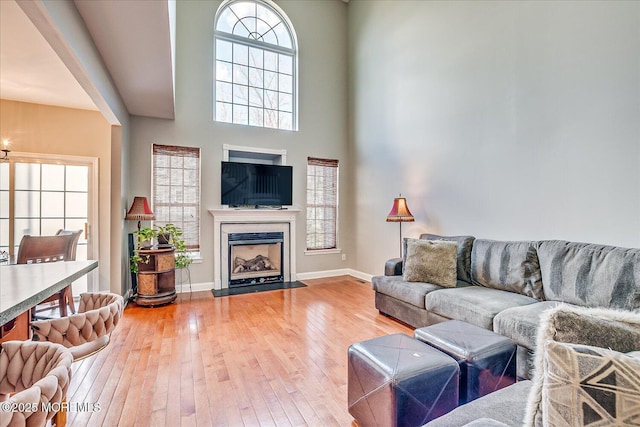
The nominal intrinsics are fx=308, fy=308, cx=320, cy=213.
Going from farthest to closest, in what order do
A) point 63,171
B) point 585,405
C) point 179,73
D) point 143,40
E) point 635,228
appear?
1. point 179,73
2. point 63,171
3. point 143,40
4. point 635,228
5. point 585,405

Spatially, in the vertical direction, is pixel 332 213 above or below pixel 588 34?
below

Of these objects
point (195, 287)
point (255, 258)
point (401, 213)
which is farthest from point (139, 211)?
point (401, 213)

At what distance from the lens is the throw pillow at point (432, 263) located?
3.26 m

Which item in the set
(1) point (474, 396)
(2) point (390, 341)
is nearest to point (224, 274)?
(2) point (390, 341)

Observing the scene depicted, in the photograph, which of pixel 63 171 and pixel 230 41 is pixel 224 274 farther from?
pixel 230 41

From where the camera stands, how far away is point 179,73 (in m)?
4.79

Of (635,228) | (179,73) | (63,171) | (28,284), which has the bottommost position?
(28,284)

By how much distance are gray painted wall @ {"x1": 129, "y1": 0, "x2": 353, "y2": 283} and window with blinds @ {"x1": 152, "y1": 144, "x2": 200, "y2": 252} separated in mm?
108

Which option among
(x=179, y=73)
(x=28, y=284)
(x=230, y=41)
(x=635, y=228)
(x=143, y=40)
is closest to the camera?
(x=28, y=284)

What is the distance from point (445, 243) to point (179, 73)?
4.57m

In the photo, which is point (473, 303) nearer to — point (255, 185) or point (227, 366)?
point (227, 366)

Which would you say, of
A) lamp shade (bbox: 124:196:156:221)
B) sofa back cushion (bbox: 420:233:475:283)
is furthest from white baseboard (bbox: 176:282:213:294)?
sofa back cushion (bbox: 420:233:475:283)

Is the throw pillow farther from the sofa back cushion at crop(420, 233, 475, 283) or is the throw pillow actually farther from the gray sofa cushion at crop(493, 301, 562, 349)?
the gray sofa cushion at crop(493, 301, 562, 349)

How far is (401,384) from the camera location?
4.87 feet
